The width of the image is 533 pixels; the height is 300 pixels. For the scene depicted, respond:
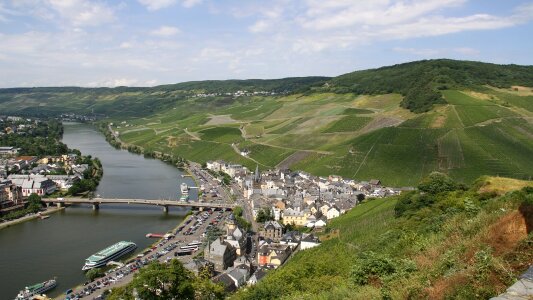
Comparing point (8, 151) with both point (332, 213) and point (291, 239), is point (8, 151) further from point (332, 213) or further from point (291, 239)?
point (291, 239)

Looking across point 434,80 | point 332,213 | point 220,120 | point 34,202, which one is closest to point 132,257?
point 332,213

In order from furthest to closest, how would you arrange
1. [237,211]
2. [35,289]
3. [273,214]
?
1. [237,211]
2. [273,214]
3. [35,289]

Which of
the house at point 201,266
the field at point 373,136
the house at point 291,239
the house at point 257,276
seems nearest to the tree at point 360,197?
the field at point 373,136

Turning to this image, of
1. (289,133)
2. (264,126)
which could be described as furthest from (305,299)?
(264,126)

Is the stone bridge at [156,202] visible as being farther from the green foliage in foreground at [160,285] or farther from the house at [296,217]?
the green foliage in foreground at [160,285]

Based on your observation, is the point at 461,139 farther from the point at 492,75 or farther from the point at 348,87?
the point at 348,87

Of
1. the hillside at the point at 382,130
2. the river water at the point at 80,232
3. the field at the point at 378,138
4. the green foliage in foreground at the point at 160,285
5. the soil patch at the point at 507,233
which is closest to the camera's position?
the soil patch at the point at 507,233
